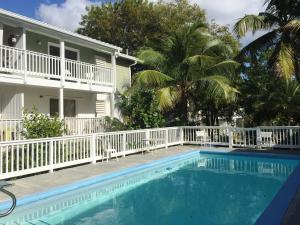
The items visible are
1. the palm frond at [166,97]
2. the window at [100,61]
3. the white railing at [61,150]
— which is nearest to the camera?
the white railing at [61,150]

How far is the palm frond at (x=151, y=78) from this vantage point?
1994cm

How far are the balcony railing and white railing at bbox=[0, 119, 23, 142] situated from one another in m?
2.11

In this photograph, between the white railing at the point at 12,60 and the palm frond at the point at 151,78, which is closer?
the white railing at the point at 12,60

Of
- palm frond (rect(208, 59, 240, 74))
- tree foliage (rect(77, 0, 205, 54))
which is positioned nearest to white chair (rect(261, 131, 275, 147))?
palm frond (rect(208, 59, 240, 74))

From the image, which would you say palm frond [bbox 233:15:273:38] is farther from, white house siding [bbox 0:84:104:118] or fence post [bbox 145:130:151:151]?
white house siding [bbox 0:84:104:118]

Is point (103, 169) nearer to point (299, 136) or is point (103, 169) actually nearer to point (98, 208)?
point (98, 208)

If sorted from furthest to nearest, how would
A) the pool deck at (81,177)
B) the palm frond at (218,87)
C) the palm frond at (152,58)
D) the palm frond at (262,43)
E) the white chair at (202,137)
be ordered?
the palm frond at (152,58) < the palm frond at (218,87) < the white chair at (202,137) < the palm frond at (262,43) < the pool deck at (81,177)

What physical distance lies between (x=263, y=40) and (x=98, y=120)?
34.1ft

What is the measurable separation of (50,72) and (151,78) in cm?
612

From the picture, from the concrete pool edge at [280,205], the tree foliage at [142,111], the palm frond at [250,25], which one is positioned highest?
the palm frond at [250,25]

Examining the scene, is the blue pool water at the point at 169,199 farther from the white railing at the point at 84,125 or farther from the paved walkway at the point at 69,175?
the white railing at the point at 84,125

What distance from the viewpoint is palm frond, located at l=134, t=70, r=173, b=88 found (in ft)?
65.4

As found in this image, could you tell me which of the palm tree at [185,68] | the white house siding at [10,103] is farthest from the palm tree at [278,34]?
the white house siding at [10,103]

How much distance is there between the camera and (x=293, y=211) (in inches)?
276
